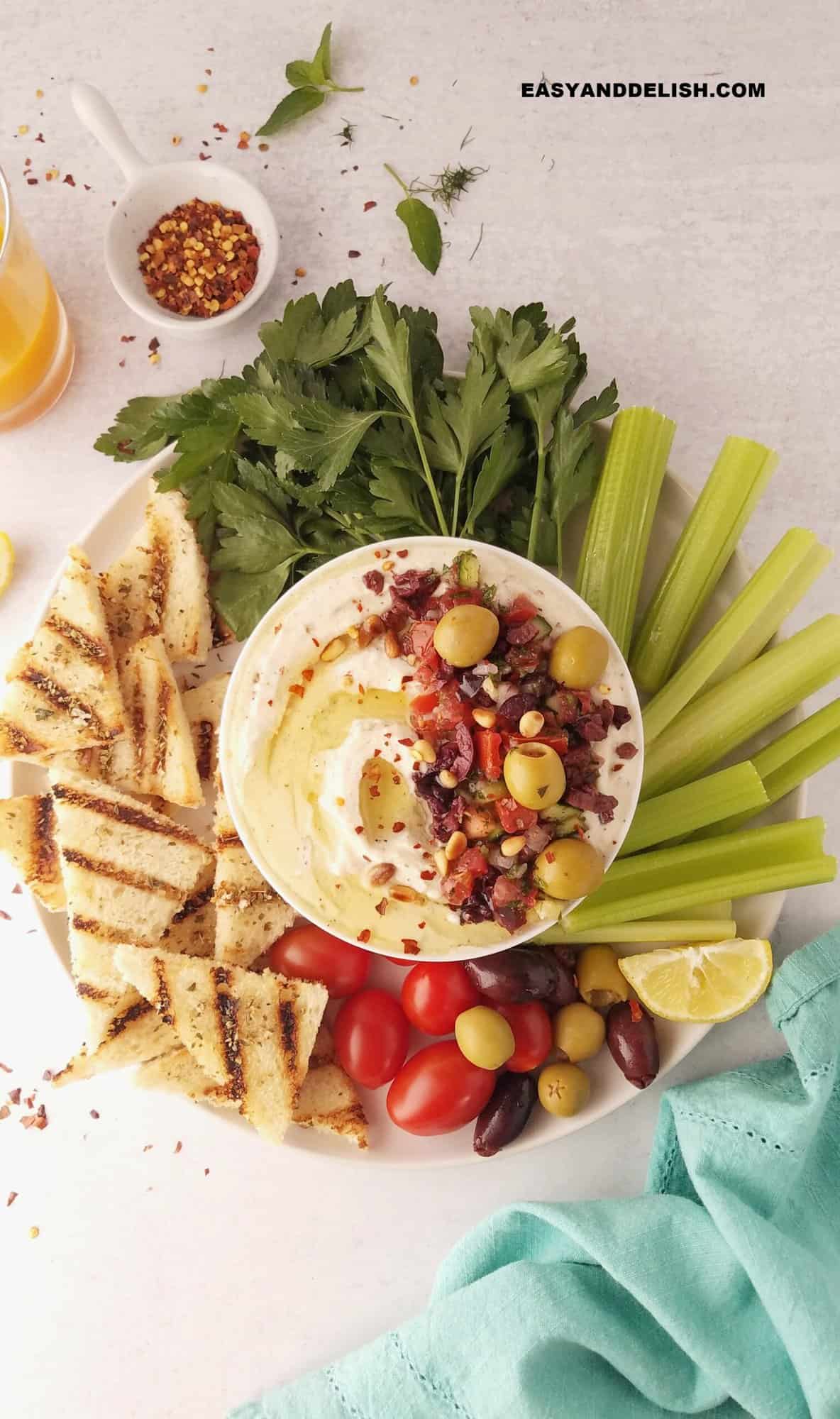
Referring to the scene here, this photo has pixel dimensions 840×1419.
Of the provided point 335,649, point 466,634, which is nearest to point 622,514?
point 466,634

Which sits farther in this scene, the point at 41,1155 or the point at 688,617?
the point at 41,1155

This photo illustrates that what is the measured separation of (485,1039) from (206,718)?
109 centimetres

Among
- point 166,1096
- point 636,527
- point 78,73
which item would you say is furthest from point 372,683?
point 78,73

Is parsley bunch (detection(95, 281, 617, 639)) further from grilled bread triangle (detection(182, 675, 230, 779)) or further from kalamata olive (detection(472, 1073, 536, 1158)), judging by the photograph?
kalamata olive (detection(472, 1073, 536, 1158))

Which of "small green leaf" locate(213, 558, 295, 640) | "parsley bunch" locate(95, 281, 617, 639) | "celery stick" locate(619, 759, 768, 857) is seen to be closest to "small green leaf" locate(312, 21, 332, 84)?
→ "parsley bunch" locate(95, 281, 617, 639)

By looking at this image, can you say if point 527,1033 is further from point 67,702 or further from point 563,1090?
point 67,702

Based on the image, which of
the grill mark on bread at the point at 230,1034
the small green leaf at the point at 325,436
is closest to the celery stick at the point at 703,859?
the grill mark on bread at the point at 230,1034

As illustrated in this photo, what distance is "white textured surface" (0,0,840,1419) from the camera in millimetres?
3084

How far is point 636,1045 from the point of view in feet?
9.16

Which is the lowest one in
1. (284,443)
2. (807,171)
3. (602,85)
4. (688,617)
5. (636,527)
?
(688,617)

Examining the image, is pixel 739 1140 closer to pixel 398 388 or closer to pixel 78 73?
pixel 398 388

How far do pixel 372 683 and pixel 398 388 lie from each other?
2.49 feet

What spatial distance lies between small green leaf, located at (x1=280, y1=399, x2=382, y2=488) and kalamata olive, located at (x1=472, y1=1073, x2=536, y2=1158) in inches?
61.8

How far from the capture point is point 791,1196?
2.83m
